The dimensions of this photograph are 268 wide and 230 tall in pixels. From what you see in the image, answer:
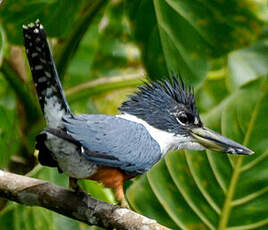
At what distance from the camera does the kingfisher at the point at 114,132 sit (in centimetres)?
215

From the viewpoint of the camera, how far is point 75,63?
12.7 feet

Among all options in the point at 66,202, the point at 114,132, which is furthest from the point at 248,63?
the point at 66,202

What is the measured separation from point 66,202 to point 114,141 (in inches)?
9.9

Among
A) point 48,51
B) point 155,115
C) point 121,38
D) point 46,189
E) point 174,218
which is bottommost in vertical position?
point 174,218

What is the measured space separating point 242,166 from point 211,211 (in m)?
0.21

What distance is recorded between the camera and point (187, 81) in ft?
10.0

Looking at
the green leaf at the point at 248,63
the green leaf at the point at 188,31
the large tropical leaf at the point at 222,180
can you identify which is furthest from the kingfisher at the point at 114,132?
the green leaf at the point at 248,63

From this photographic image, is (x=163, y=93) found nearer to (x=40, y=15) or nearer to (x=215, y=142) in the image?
(x=215, y=142)

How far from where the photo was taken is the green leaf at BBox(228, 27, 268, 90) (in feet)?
10.7

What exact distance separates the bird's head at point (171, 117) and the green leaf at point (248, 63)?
2.42 feet

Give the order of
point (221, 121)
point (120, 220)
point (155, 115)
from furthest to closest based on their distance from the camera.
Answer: point (221, 121), point (155, 115), point (120, 220)

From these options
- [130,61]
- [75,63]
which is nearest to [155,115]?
[75,63]

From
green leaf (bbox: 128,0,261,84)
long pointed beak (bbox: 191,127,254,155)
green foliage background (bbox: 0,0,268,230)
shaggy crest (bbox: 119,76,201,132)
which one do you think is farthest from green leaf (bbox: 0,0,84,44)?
long pointed beak (bbox: 191,127,254,155)

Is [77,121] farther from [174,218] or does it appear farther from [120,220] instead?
[174,218]
